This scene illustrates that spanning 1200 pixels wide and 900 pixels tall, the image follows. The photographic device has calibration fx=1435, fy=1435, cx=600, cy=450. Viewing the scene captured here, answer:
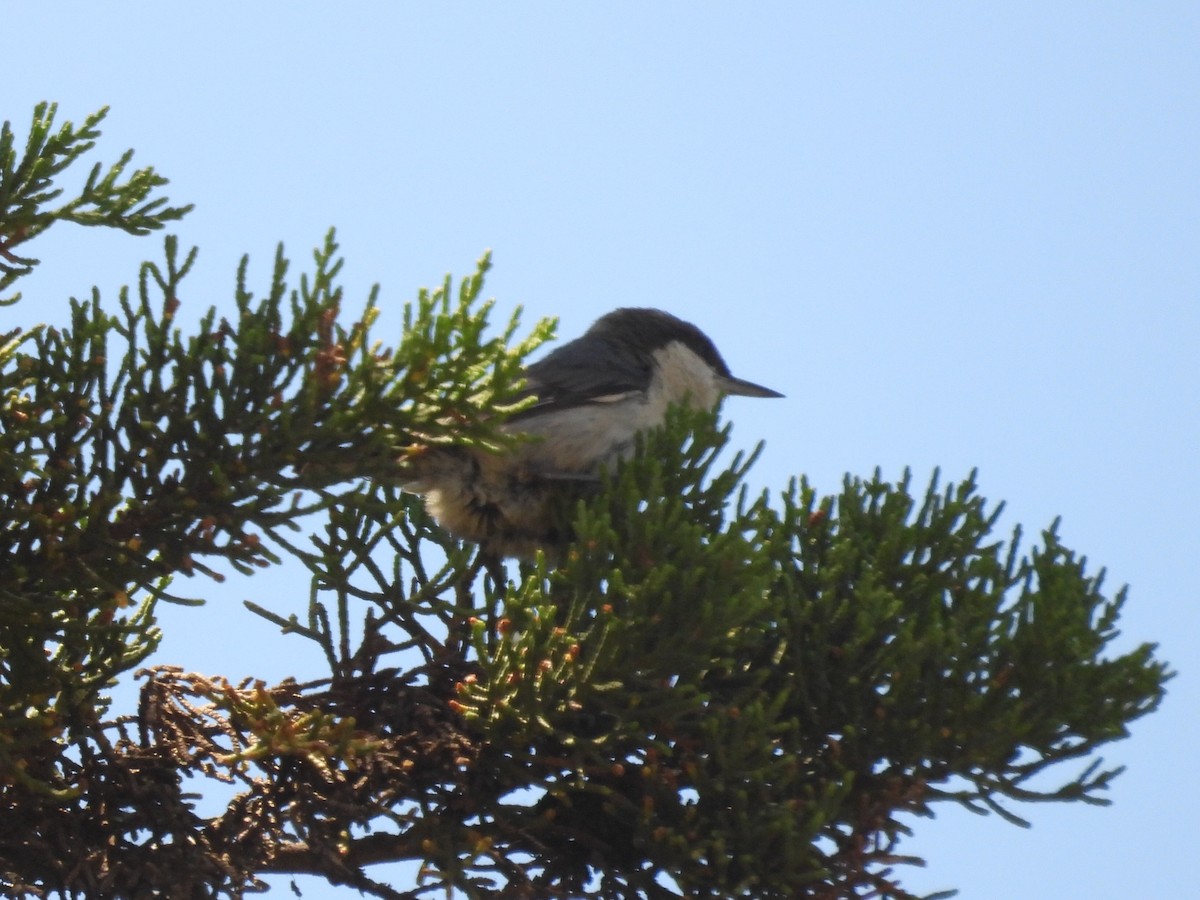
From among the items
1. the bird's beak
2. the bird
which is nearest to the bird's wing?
the bird

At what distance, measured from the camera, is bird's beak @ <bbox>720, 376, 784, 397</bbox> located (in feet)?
24.2

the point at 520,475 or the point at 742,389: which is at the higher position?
the point at 742,389

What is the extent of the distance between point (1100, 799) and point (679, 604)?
1245mm

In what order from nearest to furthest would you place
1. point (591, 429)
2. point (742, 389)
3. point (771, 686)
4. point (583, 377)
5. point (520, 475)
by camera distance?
point (771, 686) → point (520, 475) → point (591, 429) → point (583, 377) → point (742, 389)

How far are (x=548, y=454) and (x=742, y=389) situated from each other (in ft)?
8.39

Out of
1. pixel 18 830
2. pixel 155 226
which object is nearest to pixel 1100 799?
pixel 18 830

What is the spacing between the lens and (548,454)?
512cm

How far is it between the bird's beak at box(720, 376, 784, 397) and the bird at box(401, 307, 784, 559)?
0.87m

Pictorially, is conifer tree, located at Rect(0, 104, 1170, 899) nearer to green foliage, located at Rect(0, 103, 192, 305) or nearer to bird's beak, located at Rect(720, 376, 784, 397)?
green foliage, located at Rect(0, 103, 192, 305)

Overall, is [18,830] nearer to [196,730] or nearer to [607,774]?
[196,730]

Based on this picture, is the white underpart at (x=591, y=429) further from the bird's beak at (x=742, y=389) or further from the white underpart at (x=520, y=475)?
the bird's beak at (x=742, y=389)

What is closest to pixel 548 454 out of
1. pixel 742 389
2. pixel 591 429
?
pixel 591 429

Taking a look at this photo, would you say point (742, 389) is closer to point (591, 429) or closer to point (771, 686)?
point (591, 429)

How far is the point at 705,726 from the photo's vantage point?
12.5 ft
